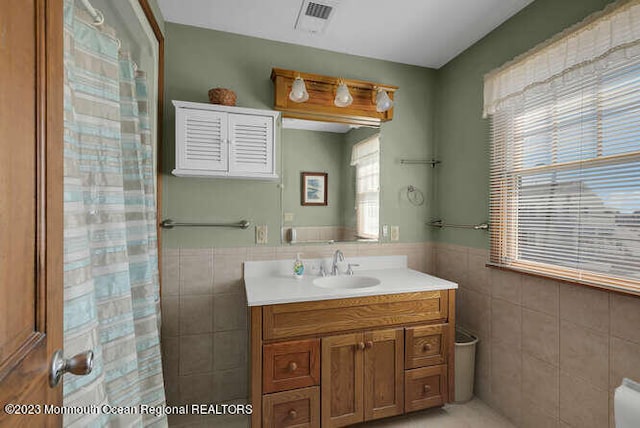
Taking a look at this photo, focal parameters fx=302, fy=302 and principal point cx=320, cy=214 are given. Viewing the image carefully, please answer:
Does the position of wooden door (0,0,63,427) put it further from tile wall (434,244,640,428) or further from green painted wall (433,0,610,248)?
green painted wall (433,0,610,248)

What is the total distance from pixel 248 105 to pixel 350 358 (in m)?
1.77

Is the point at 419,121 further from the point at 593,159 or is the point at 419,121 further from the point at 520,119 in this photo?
the point at 593,159

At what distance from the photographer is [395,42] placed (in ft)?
7.15

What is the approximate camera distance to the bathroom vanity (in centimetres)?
158

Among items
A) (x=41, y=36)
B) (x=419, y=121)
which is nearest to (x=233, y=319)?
(x=41, y=36)

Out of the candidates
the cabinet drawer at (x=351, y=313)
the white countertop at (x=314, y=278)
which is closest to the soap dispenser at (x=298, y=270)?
the white countertop at (x=314, y=278)

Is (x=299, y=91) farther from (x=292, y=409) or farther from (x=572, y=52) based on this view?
(x=292, y=409)

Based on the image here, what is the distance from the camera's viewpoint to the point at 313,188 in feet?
7.33

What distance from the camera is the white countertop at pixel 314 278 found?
165 centimetres

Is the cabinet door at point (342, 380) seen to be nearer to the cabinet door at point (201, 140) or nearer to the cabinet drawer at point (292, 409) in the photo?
the cabinet drawer at point (292, 409)

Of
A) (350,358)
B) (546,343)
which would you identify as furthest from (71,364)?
(546,343)

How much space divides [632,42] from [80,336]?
234 cm

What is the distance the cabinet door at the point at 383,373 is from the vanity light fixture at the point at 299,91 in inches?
60.7

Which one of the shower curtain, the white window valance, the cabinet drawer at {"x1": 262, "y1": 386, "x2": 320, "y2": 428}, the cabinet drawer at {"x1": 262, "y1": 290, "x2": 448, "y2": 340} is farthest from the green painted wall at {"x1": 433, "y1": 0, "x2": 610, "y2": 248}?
the shower curtain
